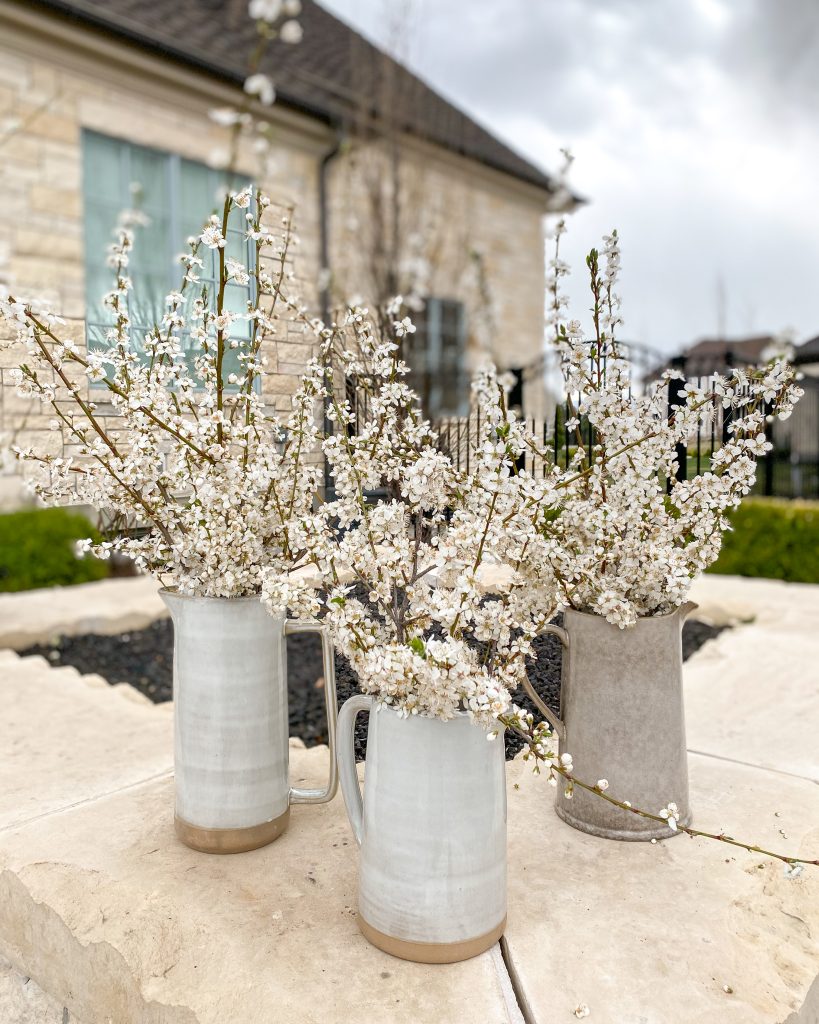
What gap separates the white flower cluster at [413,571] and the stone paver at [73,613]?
2.68 metres

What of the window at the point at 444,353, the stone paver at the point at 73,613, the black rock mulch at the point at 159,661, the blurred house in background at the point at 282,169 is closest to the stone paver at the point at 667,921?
the black rock mulch at the point at 159,661

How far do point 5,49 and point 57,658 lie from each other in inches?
178

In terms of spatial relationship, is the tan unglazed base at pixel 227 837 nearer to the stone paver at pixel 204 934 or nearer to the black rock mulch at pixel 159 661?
the stone paver at pixel 204 934

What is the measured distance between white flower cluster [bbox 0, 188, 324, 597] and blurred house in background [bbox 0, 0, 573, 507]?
2257 millimetres

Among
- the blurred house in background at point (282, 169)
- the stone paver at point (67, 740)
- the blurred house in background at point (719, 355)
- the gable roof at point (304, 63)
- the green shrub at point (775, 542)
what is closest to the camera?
the stone paver at point (67, 740)

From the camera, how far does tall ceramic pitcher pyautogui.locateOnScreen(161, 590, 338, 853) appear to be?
147cm

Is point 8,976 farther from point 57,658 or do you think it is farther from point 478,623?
point 57,658

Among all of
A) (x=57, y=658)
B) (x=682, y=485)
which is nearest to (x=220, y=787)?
(x=682, y=485)

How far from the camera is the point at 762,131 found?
665 inches

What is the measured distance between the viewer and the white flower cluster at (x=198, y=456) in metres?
1.38

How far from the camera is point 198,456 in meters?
1.43

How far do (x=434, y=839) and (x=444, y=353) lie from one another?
25.4ft

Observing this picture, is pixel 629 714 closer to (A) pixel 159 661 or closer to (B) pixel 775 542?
(A) pixel 159 661

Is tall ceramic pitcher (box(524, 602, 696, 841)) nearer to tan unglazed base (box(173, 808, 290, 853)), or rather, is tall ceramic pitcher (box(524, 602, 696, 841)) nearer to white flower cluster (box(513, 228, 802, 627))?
white flower cluster (box(513, 228, 802, 627))
